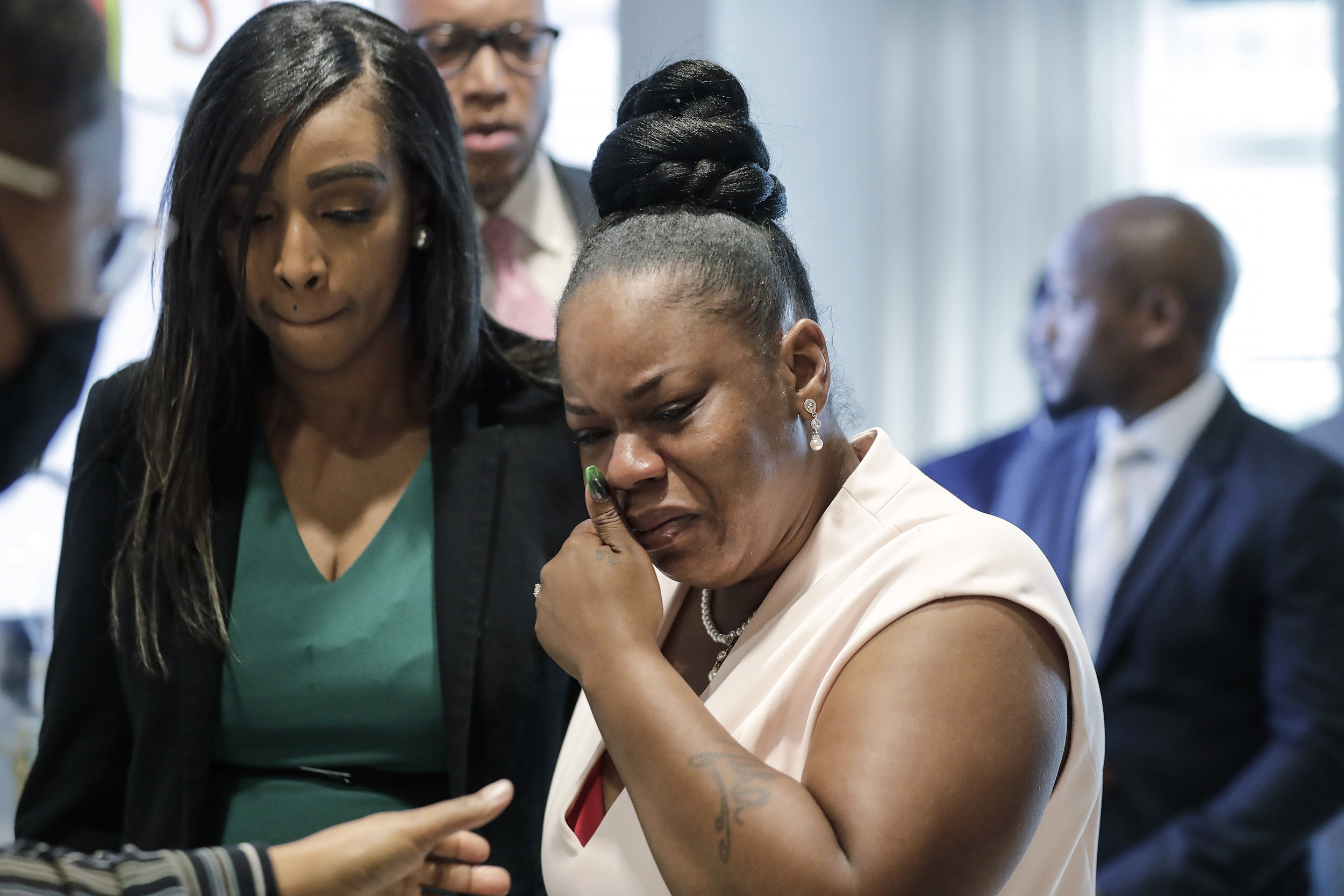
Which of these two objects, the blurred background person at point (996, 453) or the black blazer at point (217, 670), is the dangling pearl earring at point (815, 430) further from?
the blurred background person at point (996, 453)

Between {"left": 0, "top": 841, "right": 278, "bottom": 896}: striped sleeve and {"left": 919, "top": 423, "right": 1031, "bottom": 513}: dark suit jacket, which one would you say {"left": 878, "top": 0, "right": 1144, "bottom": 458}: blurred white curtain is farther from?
{"left": 0, "top": 841, "right": 278, "bottom": 896}: striped sleeve

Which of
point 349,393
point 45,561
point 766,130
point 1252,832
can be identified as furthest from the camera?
point 1252,832

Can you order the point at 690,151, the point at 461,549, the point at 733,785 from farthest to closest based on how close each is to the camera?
the point at 461,549 < the point at 690,151 < the point at 733,785

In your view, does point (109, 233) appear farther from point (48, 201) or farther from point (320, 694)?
point (320, 694)

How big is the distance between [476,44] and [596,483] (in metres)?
0.91

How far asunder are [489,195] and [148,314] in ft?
2.03

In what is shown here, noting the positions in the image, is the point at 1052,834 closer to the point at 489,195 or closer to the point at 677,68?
the point at 677,68

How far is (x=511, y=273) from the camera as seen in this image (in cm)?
189

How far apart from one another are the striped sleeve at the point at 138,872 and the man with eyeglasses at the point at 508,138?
0.88m

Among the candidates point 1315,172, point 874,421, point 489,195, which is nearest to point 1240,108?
point 1315,172

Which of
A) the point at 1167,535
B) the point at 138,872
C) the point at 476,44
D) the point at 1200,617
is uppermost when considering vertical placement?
the point at 476,44

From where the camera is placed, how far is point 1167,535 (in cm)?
240

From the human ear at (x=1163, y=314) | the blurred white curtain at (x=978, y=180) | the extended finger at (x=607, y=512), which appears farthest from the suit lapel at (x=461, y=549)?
the blurred white curtain at (x=978, y=180)

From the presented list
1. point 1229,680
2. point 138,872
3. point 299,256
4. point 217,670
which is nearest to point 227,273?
point 299,256
